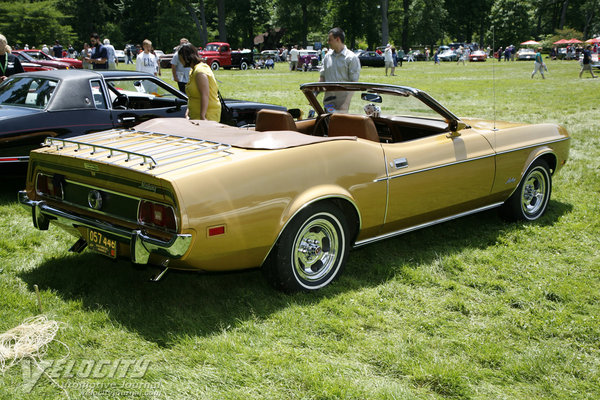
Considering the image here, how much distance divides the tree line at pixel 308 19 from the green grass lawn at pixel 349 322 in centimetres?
5259

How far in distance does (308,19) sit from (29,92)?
6519cm

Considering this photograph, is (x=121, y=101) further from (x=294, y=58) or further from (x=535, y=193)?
(x=294, y=58)

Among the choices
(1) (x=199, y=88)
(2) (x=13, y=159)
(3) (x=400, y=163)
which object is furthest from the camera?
(1) (x=199, y=88)

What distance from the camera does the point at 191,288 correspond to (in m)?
4.06

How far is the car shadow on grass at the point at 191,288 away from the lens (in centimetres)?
355

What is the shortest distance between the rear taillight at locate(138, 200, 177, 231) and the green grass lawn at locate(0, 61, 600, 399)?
1.91ft

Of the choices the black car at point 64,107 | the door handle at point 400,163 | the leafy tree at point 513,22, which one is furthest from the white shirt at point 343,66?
the leafy tree at point 513,22

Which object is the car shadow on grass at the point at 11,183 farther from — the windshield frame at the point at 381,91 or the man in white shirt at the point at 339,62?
the man in white shirt at the point at 339,62

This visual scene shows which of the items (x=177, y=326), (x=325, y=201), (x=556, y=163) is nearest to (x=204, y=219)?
(x=177, y=326)

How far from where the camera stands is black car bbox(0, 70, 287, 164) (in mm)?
6039

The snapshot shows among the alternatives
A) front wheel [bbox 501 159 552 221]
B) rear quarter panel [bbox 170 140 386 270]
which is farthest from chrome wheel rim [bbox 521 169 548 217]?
rear quarter panel [bbox 170 140 386 270]

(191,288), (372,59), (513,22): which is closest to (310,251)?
(191,288)

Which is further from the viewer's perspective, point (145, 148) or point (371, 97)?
point (371, 97)

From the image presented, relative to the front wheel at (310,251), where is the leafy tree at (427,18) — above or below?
above
